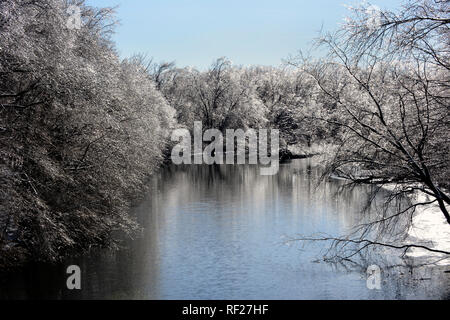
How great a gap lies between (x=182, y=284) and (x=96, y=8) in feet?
46.0

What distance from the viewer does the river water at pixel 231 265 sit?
37.4 ft

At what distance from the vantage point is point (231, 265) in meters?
13.6

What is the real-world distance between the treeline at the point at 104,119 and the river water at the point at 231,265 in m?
0.94

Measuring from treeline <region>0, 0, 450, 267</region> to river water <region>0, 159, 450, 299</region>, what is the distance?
0.94 metres

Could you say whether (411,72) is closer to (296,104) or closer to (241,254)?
(296,104)

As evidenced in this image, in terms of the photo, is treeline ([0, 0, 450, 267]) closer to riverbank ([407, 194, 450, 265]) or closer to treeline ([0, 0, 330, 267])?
treeline ([0, 0, 330, 267])

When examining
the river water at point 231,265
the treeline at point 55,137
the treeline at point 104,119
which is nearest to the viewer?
the treeline at point 104,119

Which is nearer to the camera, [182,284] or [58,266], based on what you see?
[182,284]

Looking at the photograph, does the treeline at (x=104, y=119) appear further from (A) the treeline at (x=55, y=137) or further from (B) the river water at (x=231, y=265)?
(B) the river water at (x=231, y=265)

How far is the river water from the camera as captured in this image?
11.4 metres

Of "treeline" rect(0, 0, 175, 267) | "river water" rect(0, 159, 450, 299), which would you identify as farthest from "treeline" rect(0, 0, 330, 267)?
"river water" rect(0, 159, 450, 299)

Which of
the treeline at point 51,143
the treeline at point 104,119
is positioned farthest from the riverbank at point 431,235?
the treeline at point 51,143

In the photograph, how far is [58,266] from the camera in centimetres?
1323
